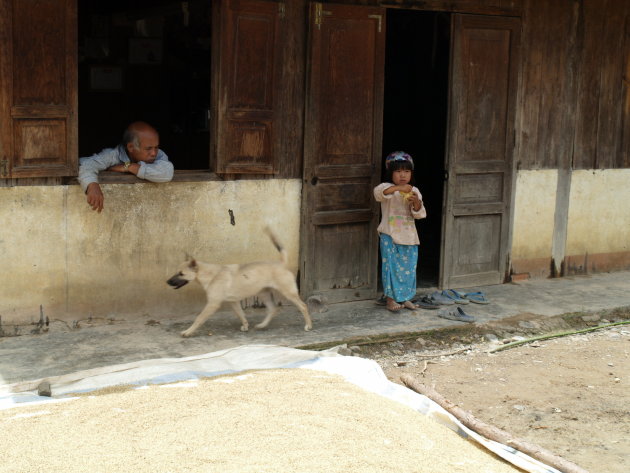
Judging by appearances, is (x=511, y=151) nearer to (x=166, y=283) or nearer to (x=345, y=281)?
(x=345, y=281)

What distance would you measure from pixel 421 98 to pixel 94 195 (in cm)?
571

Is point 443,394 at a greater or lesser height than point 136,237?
lesser

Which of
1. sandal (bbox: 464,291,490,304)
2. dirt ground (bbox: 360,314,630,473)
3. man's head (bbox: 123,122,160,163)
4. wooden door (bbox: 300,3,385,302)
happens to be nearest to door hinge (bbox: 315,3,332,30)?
wooden door (bbox: 300,3,385,302)

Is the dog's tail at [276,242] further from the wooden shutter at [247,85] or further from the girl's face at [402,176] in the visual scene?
the girl's face at [402,176]

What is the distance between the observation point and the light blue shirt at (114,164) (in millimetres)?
6266

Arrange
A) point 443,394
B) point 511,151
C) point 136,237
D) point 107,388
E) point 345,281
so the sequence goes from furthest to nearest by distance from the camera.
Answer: point 511,151, point 345,281, point 136,237, point 443,394, point 107,388

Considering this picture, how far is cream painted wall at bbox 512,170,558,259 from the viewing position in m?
8.57

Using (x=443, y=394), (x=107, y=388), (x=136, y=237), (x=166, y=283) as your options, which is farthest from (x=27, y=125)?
(x=443, y=394)

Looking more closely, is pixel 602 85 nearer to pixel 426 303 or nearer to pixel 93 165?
pixel 426 303

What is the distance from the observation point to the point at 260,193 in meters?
7.10

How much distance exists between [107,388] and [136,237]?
1.85 m

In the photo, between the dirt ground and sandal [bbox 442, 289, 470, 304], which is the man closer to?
the dirt ground

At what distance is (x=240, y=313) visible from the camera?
6.62 metres

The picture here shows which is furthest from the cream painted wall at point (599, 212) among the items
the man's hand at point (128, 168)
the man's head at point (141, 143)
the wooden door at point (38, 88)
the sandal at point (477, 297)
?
the wooden door at point (38, 88)
